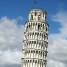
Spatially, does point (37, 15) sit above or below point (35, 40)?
above

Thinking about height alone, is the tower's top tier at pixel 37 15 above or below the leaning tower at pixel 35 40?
above

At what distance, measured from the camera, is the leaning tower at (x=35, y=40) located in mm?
90812

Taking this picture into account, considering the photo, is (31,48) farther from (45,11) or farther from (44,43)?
(45,11)

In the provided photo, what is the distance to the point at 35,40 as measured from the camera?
302ft

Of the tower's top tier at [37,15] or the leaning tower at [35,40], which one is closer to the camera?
the leaning tower at [35,40]

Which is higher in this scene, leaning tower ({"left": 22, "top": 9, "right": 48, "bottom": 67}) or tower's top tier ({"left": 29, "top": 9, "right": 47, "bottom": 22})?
tower's top tier ({"left": 29, "top": 9, "right": 47, "bottom": 22})

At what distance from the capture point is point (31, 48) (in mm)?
91375

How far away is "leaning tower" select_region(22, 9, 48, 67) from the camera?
90812 mm

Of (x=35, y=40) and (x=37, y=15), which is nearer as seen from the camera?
(x=35, y=40)

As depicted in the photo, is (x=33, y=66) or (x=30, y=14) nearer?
(x=33, y=66)

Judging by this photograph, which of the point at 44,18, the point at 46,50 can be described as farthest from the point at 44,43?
the point at 44,18

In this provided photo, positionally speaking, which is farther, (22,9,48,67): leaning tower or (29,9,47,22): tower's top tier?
(29,9,47,22): tower's top tier

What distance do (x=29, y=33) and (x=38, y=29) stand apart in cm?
303

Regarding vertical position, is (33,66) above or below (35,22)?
below
